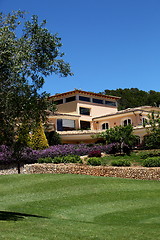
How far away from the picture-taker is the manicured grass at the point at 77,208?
35.7 ft

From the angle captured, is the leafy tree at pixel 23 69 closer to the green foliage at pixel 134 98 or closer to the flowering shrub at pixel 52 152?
the flowering shrub at pixel 52 152

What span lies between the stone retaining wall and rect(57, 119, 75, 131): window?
1975cm

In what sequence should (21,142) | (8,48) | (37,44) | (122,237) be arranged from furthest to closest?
(21,142) < (37,44) < (8,48) < (122,237)

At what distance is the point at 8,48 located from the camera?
11.8 meters

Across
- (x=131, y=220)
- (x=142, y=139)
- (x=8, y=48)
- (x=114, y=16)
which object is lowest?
(x=131, y=220)

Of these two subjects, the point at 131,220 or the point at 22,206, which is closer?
the point at 131,220

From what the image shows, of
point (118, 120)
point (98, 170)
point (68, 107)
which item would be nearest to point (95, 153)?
point (98, 170)

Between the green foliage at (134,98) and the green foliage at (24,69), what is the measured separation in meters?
68.5

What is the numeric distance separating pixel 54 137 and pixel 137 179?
20.3m

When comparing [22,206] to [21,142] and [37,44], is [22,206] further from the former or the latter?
[37,44]

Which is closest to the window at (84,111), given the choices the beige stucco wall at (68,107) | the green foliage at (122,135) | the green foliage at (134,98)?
the beige stucco wall at (68,107)

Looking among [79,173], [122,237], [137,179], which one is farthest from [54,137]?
[122,237]

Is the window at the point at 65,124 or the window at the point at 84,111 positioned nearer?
the window at the point at 65,124

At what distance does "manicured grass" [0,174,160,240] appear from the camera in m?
10.9
